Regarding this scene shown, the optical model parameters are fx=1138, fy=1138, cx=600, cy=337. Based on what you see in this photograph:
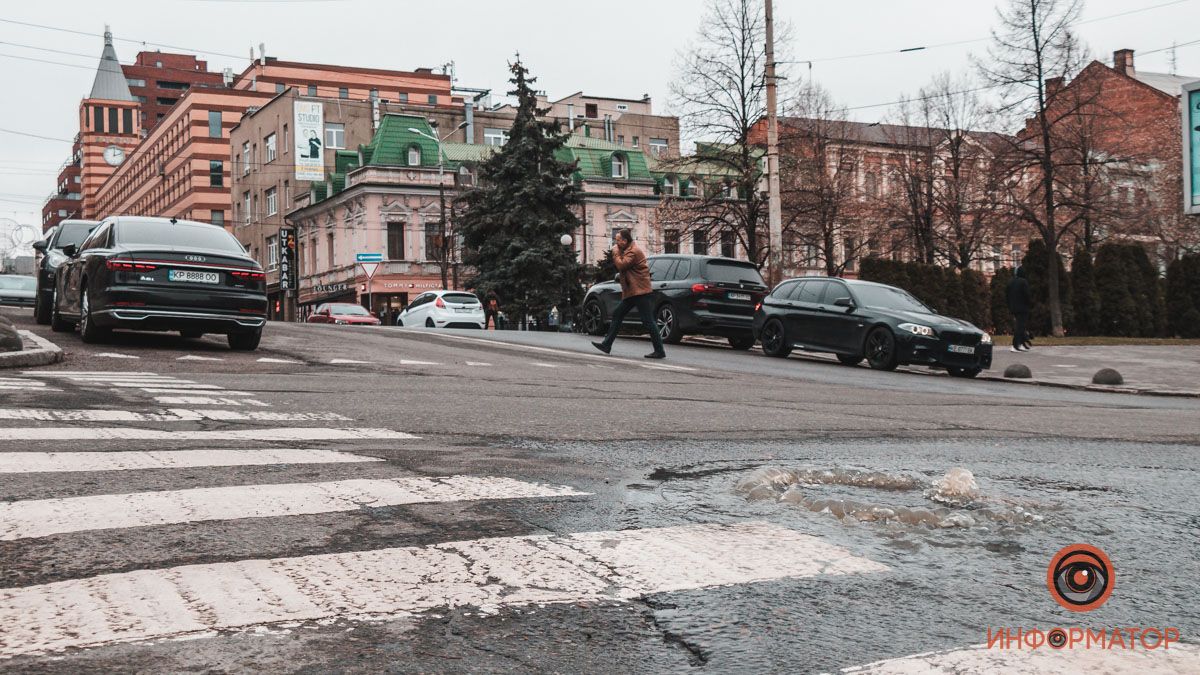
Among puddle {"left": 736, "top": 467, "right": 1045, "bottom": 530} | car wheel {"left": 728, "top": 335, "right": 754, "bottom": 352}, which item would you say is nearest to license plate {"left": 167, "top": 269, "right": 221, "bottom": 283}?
puddle {"left": 736, "top": 467, "right": 1045, "bottom": 530}

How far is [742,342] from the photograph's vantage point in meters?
24.6

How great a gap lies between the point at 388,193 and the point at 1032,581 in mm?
63132

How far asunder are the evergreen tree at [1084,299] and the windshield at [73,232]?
103 ft

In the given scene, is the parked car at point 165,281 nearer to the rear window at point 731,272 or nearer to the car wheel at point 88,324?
the car wheel at point 88,324

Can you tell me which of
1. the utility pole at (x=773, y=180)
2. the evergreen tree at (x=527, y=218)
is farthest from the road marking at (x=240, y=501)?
the evergreen tree at (x=527, y=218)

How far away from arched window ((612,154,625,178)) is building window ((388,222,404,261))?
1428 cm

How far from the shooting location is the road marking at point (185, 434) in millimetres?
6281

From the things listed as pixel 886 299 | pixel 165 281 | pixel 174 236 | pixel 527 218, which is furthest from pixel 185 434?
pixel 527 218

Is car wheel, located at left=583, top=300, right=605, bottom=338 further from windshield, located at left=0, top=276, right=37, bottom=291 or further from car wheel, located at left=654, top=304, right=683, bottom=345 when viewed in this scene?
windshield, located at left=0, top=276, right=37, bottom=291

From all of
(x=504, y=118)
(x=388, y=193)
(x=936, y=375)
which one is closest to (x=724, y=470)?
(x=936, y=375)

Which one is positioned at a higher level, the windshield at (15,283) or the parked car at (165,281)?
the windshield at (15,283)

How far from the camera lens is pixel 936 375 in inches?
789

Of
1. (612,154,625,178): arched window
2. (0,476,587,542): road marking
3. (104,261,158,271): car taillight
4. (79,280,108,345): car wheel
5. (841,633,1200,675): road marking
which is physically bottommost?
(841,633,1200,675): road marking

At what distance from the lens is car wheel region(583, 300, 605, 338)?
80.8 feet
